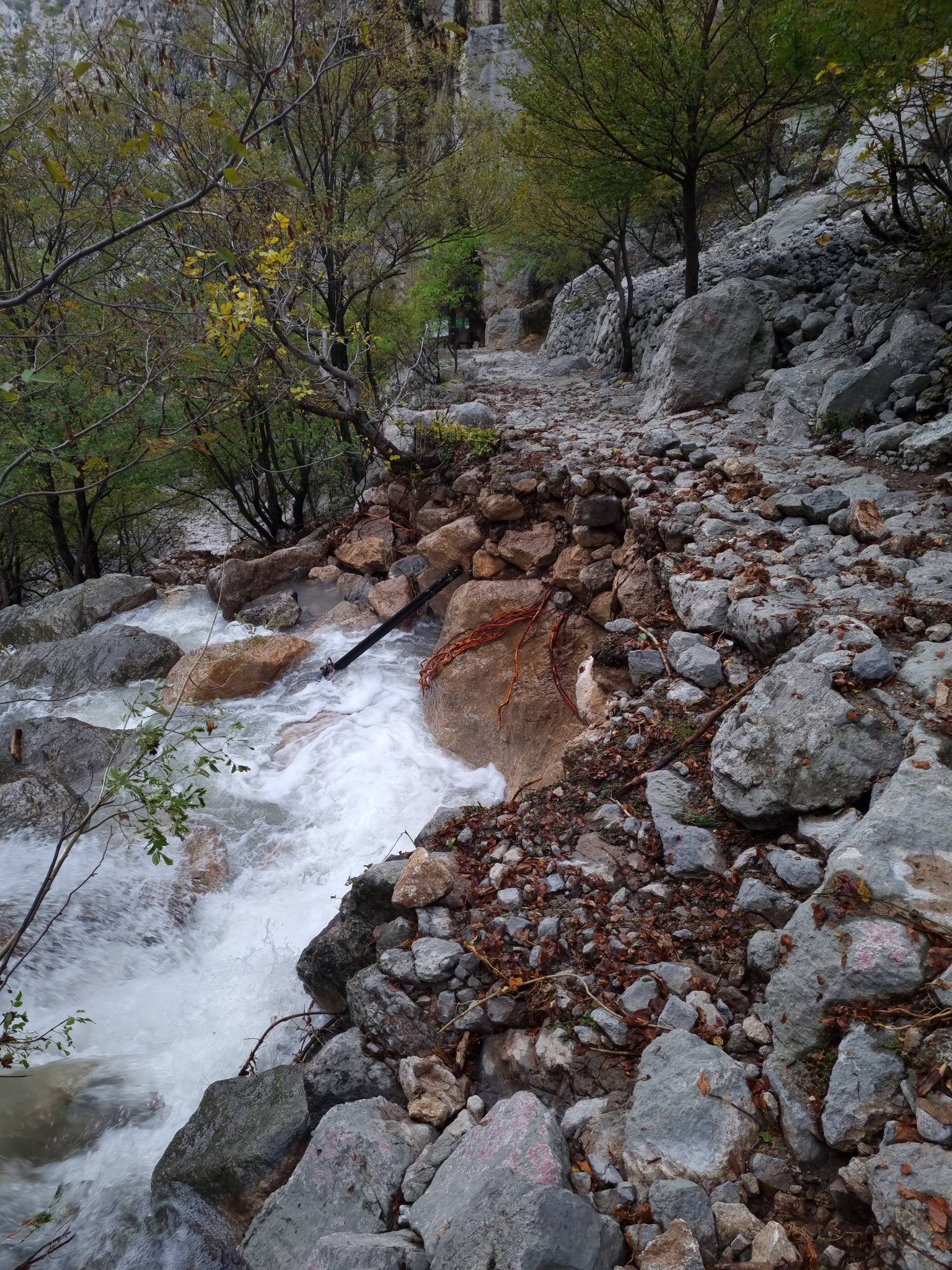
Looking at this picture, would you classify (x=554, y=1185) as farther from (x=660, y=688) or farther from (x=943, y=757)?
(x=660, y=688)

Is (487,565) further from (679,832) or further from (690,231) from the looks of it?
(690,231)

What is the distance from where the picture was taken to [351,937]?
349 centimetres

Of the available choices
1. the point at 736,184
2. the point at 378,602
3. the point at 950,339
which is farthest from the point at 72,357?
the point at 736,184

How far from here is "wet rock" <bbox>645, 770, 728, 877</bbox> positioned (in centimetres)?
298

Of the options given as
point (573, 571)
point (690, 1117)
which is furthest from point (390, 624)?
point (690, 1117)

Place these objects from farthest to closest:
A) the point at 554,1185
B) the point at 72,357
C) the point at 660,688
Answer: the point at 72,357
the point at 660,688
the point at 554,1185

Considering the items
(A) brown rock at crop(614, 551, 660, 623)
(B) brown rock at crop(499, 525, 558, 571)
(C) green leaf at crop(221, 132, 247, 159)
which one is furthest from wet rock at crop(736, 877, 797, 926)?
(B) brown rock at crop(499, 525, 558, 571)

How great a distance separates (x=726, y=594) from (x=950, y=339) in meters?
3.36

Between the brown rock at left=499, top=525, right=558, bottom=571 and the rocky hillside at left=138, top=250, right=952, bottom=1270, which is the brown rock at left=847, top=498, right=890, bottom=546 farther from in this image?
the brown rock at left=499, top=525, right=558, bottom=571

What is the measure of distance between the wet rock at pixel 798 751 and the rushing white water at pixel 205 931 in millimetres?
2438

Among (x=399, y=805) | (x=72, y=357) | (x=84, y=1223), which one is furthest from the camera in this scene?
(x=72, y=357)

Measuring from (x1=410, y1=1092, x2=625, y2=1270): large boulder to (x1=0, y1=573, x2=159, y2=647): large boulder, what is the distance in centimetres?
897

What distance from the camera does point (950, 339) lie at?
558 cm

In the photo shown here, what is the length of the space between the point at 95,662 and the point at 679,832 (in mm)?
7179
